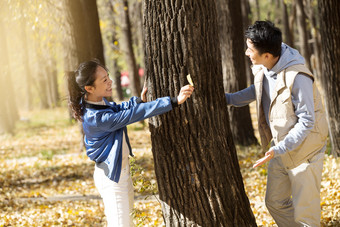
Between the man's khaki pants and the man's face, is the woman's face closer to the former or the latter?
the man's face

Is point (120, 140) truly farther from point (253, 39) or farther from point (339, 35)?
point (339, 35)

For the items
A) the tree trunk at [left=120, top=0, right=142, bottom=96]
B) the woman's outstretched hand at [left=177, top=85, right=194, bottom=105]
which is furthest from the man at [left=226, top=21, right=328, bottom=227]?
the tree trunk at [left=120, top=0, right=142, bottom=96]

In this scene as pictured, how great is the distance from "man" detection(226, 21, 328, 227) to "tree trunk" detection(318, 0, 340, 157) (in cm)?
369

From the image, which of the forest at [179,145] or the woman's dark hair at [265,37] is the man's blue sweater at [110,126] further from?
the woman's dark hair at [265,37]

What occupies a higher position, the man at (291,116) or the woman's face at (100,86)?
the woman's face at (100,86)

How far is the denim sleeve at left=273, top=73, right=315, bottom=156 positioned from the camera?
3260 mm

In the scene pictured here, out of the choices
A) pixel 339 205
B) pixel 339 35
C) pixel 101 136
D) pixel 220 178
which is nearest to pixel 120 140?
pixel 101 136

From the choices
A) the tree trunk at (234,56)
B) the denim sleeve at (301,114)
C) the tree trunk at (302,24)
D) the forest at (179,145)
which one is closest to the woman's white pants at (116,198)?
the forest at (179,145)

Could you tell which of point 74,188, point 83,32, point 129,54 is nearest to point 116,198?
point 74,188

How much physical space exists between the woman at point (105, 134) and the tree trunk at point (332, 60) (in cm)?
456

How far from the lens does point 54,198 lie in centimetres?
725

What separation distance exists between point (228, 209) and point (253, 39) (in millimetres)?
1489

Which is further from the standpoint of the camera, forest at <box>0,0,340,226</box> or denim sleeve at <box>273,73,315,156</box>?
forest at <box>0,0,340,226</box>

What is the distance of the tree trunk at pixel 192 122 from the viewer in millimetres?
3510
